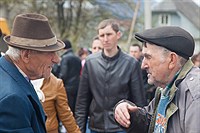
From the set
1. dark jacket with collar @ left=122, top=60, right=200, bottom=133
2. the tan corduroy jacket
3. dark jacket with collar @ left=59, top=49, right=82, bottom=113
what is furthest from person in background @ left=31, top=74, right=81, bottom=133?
dark jacket with collar @ left=59, top=49, right=82, bottom=113

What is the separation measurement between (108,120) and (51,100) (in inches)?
30.1

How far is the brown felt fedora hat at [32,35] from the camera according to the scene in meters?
2.76

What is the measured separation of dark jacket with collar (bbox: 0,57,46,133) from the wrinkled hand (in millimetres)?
508

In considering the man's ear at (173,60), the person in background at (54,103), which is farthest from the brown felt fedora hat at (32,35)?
the person in background at (54,103)

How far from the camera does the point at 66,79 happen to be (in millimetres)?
7879

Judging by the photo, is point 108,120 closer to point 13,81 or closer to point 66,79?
point 13,81

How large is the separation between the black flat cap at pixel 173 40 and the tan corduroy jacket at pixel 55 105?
1.79m

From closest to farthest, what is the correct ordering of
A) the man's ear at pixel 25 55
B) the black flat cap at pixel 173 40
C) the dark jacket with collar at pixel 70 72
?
the black flat cap at pixel 173 40, the man's ear at pixel 25 55, the dark jacket with collar at pixel 70 72

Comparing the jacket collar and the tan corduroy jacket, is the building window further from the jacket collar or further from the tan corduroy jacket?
the jacket collar

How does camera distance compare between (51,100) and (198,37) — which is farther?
(198,37)

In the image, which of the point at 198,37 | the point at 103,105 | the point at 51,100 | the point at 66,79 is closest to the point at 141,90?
the point at 103,105

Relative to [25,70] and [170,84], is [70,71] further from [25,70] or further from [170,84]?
[170,84]

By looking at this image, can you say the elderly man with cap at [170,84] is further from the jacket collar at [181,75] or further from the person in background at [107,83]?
the person in background at [107,83]

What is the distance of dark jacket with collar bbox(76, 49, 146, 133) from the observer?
4660 millimetres
